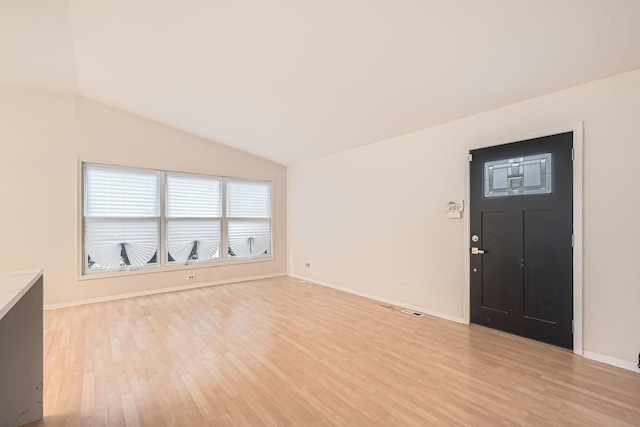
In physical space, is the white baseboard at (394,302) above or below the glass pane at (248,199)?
below

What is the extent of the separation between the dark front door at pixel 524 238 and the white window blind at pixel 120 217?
17.5ft

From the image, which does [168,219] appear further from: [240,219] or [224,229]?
[240,219]

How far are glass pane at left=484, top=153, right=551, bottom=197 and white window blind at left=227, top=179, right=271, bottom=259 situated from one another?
4667 millimetres

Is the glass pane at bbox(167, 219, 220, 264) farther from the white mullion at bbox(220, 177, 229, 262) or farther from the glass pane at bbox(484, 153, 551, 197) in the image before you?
the glass pane at bbox(484, 153, 551, 197)

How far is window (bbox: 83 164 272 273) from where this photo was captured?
466 centimetres

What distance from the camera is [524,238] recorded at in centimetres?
309

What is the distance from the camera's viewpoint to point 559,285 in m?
2.83

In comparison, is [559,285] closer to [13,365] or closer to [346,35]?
[346,35]

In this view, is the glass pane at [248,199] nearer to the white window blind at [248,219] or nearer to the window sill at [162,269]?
the white window blind at [248,219]

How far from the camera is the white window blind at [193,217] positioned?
5332 mm

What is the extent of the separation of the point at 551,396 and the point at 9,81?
7.18 m

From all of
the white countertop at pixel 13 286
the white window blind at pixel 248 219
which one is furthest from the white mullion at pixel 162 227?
the white countertop at pixel 13 286

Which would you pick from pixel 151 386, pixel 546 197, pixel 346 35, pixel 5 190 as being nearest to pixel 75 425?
pixel 151 386

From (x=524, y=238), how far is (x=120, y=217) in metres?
6.02
